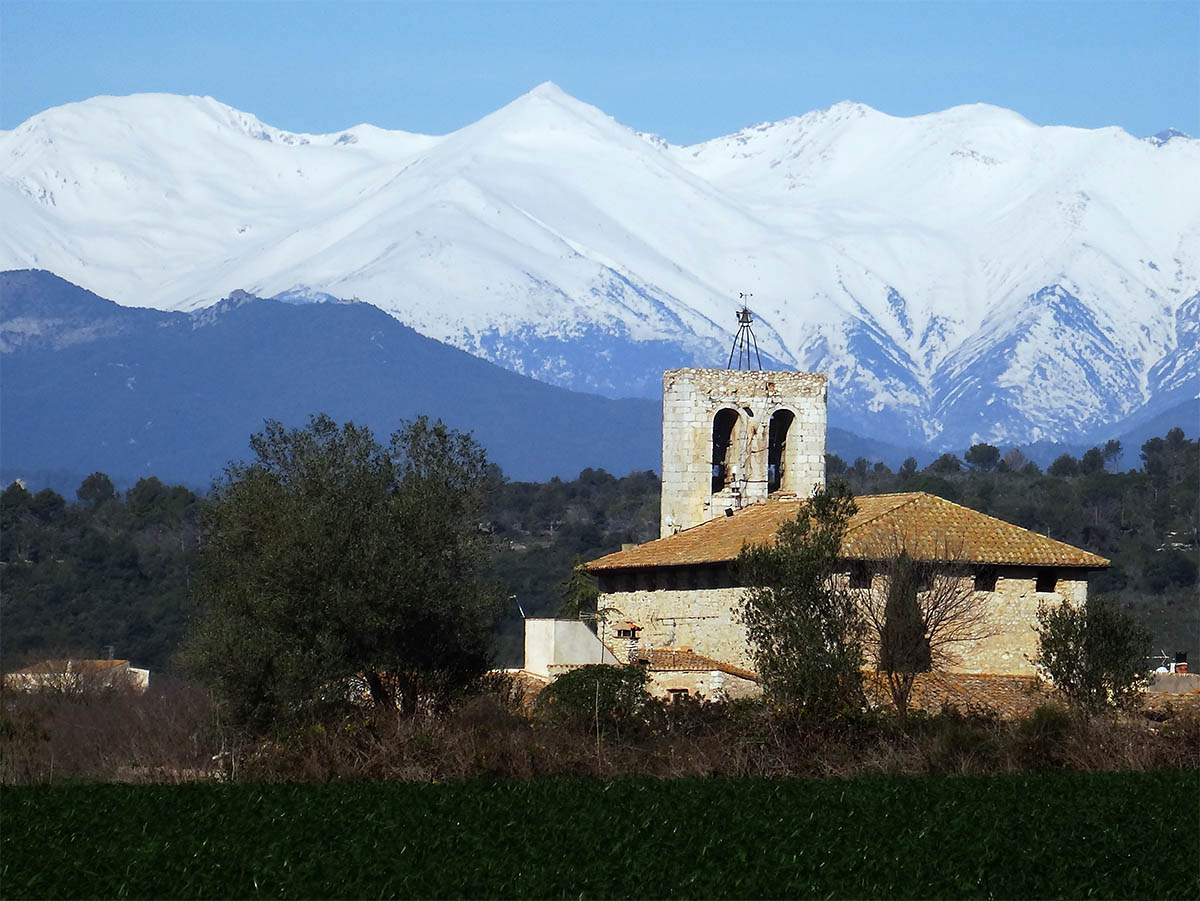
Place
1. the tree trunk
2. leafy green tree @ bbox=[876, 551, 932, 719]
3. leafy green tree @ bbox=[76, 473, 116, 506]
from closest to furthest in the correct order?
the tree trunk
leafy green tree @ bbox=[876, 551, 932, 719]
leafy green tree @ bbox=[76, 473, 116, 506]

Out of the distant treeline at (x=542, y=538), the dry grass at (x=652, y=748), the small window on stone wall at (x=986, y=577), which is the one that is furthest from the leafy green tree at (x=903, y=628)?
the distant treeline at (x=542, y=538)

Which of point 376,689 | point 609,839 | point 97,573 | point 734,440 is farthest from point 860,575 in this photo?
point 97,573

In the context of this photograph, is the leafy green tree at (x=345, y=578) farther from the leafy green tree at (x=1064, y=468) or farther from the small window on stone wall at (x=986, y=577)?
the leafy green tree at (x=1064, y=468)

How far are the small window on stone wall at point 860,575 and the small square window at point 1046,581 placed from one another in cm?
309

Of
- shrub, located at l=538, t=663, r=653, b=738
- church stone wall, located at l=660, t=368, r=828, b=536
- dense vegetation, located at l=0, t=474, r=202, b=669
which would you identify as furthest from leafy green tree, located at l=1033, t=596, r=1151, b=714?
dense vegetation, located at l=0, t=474, r=202, b=669

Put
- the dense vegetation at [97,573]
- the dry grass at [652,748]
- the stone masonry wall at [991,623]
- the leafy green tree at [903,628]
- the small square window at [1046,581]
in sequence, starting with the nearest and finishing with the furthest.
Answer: the dry grass at [652,748]
the leafy green tree at [903,628]
the stone masonry wall at [991,623]
the small square window at [1046,581]
the dense vegetation at [97,573]

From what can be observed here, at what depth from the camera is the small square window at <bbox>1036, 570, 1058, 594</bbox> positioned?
1324 inches

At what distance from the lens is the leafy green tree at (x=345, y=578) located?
28.5m

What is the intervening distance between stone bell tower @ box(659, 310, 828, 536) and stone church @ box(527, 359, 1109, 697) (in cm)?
3

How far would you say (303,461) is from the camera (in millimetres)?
30797

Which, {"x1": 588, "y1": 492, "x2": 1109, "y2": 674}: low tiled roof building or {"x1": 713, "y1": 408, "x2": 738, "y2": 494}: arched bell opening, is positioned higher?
{"x1": 713, "y1": 408, "x2": 738, "y2": 494}: arched bell opening

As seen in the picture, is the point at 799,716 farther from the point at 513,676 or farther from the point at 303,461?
the point at 303,461

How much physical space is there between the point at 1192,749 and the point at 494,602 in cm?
978

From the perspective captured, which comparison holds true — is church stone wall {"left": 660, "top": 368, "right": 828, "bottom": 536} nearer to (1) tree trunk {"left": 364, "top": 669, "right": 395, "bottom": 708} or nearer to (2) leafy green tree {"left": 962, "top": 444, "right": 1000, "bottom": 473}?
(1) tree trunk {"left": 364, "top": 669, "right": 395, "bottom": 708}
